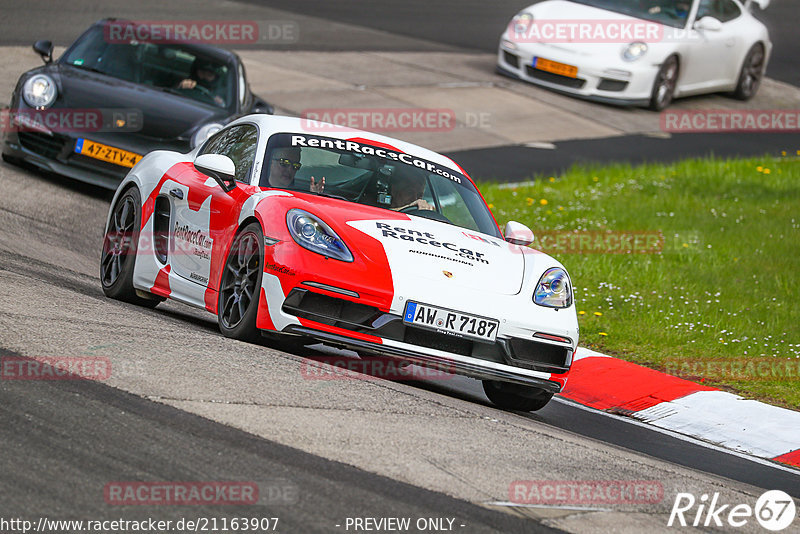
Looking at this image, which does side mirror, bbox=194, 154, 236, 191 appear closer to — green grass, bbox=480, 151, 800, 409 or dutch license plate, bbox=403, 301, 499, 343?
dutch license plate, bbox=403, 301, 499, 343

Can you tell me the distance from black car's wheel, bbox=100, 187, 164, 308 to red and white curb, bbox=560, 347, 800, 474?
2971 mm

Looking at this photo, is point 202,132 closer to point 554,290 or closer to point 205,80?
point 205,80

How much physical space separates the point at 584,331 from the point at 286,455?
5517 millimetres

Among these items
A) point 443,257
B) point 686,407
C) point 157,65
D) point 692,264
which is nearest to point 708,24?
point 692,264

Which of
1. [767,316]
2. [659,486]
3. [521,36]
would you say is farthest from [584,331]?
[521,36]

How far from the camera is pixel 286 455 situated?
4926mm

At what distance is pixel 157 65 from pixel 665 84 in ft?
30.6

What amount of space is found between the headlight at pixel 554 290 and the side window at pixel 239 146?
1887mm

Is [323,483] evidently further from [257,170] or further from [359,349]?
[257,170]

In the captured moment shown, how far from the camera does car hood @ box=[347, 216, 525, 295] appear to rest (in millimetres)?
6695

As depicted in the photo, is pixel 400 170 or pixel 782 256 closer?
pixel 400 170

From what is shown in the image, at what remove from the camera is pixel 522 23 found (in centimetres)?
1947

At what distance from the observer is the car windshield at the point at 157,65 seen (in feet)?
42.4

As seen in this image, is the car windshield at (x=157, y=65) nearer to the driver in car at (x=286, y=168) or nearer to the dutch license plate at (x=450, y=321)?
the driver in car at (x=286, y=168)
